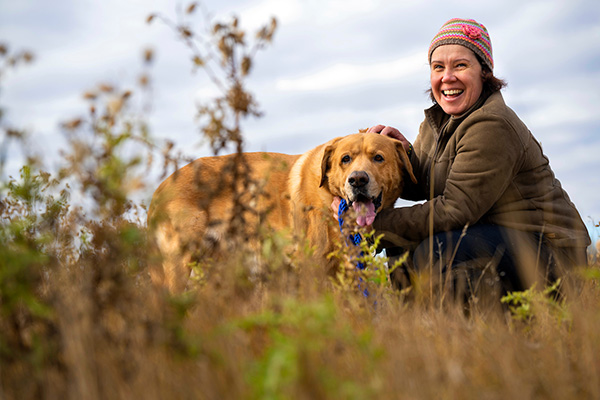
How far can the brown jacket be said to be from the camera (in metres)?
3.75

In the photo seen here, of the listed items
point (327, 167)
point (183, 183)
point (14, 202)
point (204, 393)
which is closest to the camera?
point (204, 393)

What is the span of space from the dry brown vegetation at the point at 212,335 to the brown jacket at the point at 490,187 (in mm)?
1336

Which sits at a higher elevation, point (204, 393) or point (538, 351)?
point (204, 393)

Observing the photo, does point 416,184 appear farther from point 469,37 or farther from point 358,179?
point 469,37

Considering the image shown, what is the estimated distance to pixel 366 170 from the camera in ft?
14.0

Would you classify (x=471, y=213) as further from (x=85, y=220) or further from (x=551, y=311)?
(x=85, y=220)

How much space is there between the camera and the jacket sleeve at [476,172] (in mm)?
3727

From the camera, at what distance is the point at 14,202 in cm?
434

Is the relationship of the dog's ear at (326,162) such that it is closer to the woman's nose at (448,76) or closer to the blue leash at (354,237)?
the blue leash at (354,237)

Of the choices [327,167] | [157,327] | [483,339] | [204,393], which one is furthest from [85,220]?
A: [327,167]

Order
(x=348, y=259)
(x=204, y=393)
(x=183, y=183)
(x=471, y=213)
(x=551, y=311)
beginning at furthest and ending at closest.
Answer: (x=183, y=183) → (x=471, y=213) → (x=551, y=311) → (x=348, y=259) → (x=204, y=393)

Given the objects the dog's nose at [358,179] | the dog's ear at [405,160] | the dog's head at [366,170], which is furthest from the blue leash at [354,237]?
the dog's ear at [405,160]

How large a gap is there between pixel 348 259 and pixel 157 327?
1.42 meters

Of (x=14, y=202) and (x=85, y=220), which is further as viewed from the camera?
(x=14, y=202)
